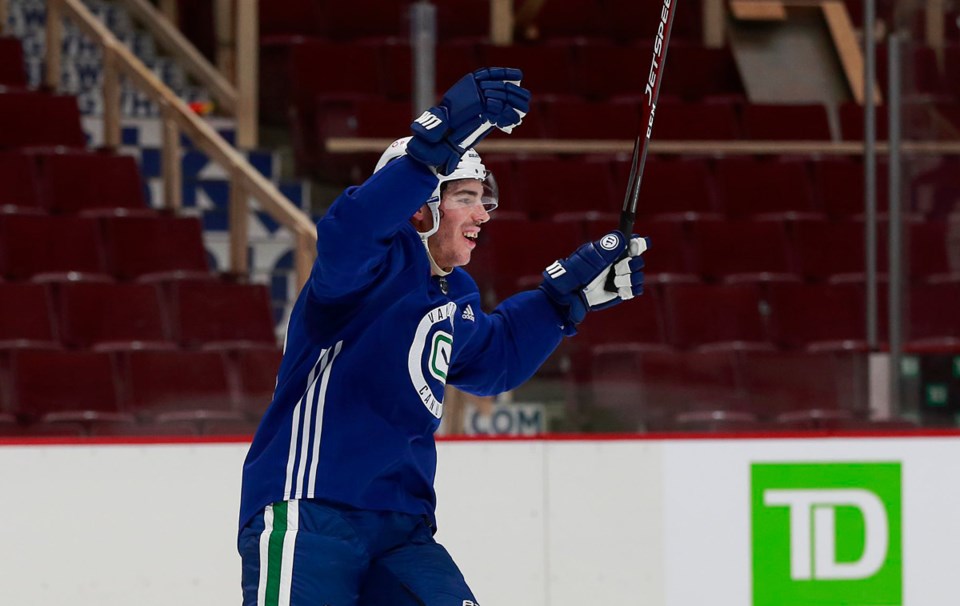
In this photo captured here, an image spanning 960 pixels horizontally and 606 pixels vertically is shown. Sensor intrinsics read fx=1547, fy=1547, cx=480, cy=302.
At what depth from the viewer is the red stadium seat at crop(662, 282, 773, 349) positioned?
4.73 m

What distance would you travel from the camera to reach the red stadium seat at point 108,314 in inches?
178

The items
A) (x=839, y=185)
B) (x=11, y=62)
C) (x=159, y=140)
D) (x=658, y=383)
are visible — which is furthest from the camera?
(x=159, y=140)

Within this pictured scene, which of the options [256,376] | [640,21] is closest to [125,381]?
[256,376]

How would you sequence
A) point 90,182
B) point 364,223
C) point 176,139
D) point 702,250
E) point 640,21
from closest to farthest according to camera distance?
point 364,223 < point 90,182 < point 176,139 < point 702,250 < point 640,21

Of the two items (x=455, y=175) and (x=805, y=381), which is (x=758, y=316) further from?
(x=455, y=175)

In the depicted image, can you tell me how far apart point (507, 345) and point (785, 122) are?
165 inches

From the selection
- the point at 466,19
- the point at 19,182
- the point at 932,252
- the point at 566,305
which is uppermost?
the point at 466,19

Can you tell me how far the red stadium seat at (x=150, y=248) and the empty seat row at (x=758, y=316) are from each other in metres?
1.38

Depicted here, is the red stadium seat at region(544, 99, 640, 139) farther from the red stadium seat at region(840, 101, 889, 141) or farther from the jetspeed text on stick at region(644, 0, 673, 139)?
the jetspeed text on stick at region(644, 0, 673, 139)

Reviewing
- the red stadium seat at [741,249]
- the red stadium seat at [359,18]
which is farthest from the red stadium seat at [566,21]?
the red stadium seat at [741,249]

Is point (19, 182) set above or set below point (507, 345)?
above

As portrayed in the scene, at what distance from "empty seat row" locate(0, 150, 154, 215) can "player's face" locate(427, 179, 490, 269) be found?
9.55 feet

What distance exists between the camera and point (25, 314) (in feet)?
14.7

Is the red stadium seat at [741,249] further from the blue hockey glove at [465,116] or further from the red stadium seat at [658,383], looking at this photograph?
the blue hockey glove at [465,116]
